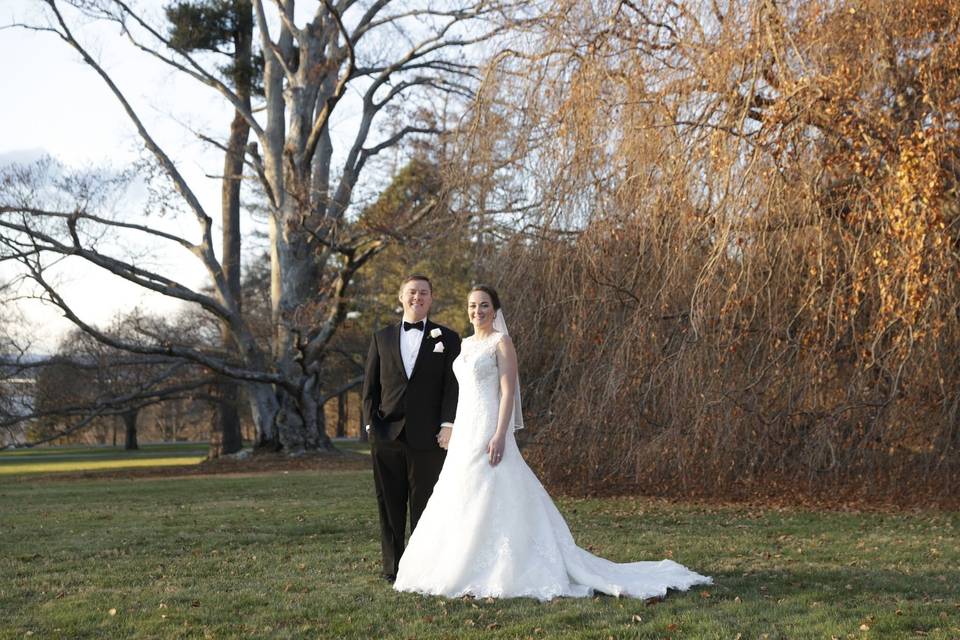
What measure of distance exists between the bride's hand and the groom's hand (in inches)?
12.3

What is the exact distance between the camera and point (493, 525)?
5801 millimetres

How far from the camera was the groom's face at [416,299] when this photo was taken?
6.07m

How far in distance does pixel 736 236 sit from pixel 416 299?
401 cm

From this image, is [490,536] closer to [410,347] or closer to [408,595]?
[408,595]

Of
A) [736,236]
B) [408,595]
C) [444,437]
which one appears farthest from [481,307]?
[736,236]

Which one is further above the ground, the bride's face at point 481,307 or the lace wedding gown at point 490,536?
the bride's face at point 481,307

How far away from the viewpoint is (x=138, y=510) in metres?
11.7

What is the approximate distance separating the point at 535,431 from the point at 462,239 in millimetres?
2591

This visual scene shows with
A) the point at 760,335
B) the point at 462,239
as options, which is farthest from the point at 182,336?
the point at 760,335

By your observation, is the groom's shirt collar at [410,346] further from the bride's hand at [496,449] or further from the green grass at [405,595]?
the green grass at [405,595]

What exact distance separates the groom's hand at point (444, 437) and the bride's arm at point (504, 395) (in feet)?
0.95

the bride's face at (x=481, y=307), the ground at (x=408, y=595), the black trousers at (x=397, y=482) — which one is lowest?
the ground at (x=408, y=595)

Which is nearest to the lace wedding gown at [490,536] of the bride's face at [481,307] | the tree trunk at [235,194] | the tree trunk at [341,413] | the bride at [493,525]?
the bride at [493,525]

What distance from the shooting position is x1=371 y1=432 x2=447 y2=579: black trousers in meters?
6.21
